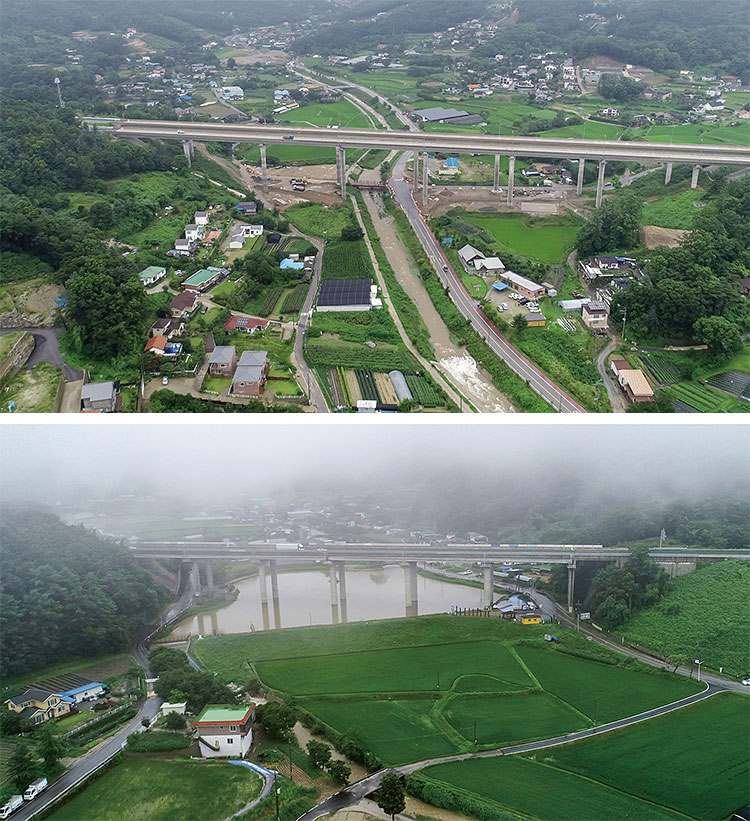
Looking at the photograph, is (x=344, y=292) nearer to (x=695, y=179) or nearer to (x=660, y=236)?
(x=660, y=236)

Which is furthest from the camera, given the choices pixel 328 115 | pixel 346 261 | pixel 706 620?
pixel 328 115

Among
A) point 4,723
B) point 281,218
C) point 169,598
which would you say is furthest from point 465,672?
point 281,218

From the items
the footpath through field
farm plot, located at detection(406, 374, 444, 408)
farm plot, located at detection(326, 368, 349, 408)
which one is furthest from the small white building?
farm plot, located at detection(406, 374, 444, 408)

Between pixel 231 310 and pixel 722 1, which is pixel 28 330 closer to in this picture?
pixel 231 310

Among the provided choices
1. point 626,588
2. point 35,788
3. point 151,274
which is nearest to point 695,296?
point 626,588

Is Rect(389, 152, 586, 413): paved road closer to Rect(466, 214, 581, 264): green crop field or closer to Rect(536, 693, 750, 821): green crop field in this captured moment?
Rect(466, 214, 581, 264): green crop field
